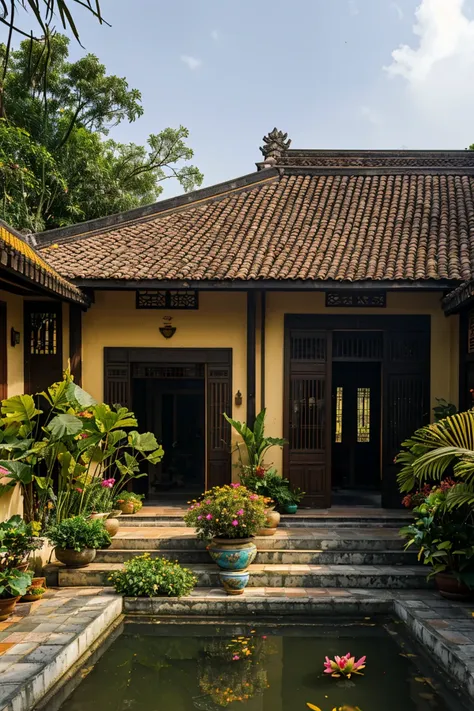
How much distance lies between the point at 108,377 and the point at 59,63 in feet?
60.1

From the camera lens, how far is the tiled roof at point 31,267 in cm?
643

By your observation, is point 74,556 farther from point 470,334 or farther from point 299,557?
point 470,334

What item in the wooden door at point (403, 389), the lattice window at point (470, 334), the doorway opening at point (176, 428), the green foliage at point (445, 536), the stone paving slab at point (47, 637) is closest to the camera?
the stone paving slab at point (47, 637)

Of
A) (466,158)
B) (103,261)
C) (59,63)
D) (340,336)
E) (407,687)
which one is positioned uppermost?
(59,63)

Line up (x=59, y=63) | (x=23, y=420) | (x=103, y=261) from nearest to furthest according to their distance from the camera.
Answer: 1. (x=23, y=420)
2. (x=103, y=261)
3. (x=59, y=63)

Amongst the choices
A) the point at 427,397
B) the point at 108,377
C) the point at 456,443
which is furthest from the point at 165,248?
the point at 456,443

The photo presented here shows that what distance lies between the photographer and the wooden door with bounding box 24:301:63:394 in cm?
1005

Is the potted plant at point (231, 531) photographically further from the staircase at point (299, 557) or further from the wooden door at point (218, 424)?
the wooden door at point (218, 424)

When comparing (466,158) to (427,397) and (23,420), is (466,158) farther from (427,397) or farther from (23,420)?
(23,420)

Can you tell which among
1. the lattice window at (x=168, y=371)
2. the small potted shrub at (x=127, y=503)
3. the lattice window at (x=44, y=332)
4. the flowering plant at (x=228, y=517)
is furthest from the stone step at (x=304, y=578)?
the lattice window at (x=44, y=332)

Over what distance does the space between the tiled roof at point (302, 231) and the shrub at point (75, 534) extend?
3.56 metres

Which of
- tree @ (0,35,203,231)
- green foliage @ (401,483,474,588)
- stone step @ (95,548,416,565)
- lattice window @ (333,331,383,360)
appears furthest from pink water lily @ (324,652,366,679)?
tree @ (0,35,203,231)

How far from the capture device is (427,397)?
10.2 meters

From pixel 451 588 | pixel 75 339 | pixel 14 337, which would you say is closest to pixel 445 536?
pixel 451 588
